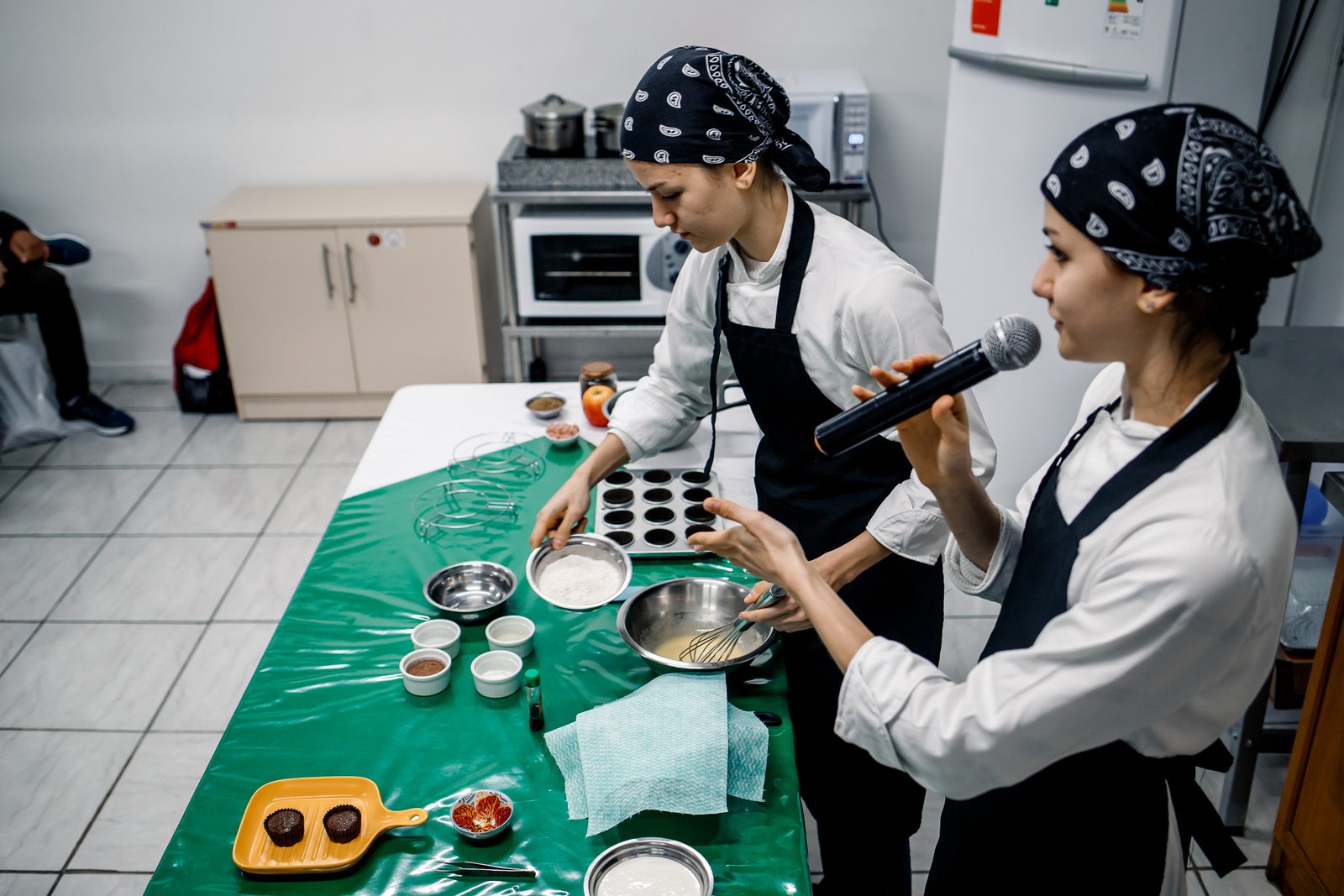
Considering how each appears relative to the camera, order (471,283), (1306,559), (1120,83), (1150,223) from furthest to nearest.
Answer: (471,283) → (1120,83) → (1306,559) → (1150,223)

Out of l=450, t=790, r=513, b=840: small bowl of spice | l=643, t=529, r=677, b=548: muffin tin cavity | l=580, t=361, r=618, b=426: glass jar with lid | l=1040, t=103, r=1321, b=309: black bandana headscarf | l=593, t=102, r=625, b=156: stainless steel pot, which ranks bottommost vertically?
l=450, t=790, r=513, b=840: small bowl of spice

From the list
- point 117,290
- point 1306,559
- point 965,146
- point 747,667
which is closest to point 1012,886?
point 747,667

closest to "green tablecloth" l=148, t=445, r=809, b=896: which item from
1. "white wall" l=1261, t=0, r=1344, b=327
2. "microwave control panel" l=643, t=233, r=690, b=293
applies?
"microwave control panel" l=643, t=233, r=690, b=293

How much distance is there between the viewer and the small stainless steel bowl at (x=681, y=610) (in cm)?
189

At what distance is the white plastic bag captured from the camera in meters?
4.34

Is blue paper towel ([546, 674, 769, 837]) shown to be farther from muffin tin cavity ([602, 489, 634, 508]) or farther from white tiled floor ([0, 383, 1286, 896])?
white tiled floor ([0, 383, 1286, 896])

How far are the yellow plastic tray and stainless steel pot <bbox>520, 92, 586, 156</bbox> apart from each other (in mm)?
2931

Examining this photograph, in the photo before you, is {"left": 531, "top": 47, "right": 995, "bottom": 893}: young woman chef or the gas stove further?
the gas stove

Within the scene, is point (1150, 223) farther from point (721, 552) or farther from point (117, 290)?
point (117, 290)

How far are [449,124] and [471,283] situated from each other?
0.73 meters

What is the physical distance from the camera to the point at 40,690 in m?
3.10

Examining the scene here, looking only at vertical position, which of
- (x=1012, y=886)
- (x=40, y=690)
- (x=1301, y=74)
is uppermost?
(x=1301, y=74)

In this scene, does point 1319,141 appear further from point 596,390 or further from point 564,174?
point 564,174

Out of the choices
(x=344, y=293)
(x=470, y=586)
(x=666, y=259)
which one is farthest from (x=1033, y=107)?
(x=344, y=293)
